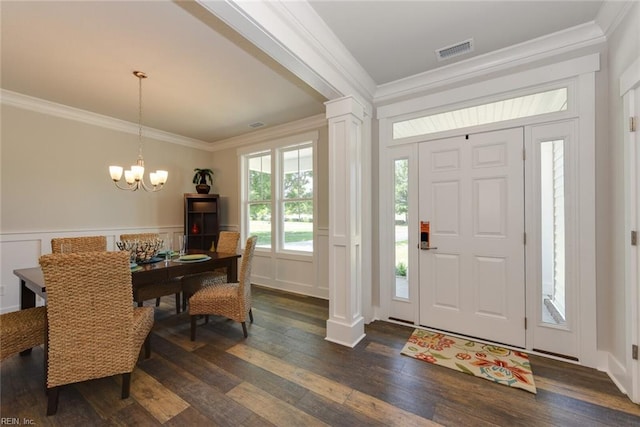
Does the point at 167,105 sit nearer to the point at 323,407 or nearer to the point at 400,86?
the point at 400,86

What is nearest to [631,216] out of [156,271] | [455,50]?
[455,50]

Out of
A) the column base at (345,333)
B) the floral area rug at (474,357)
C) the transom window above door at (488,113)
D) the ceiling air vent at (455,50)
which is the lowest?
the floral area rug at (474,357)

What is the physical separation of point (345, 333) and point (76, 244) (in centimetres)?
285

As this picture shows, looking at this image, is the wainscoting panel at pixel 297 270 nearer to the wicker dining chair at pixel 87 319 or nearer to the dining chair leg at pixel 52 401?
the wicker dining chair at pixel 87 319

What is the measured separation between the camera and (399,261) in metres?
3.07

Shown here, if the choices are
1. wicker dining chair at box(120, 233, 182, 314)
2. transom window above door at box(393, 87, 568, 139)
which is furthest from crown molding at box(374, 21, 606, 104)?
wicker dining chair at box(120, 233, 182, 314)

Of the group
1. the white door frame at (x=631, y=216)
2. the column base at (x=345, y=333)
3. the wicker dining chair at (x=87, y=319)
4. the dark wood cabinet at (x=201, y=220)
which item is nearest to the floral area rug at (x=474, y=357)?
the column base at (x=345, y=333)

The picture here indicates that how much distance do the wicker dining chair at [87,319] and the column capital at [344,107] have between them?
2137 mm

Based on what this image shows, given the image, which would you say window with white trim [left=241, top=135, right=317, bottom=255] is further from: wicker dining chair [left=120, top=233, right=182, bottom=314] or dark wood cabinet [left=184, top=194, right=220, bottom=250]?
wicker dining chair [left=120, top=233, right=182, bottom=314]

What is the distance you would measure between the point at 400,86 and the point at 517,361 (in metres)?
2.82

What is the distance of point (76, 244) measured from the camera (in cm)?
271

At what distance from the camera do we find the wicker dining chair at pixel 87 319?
160 cm

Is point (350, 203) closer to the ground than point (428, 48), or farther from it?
closer to the ground

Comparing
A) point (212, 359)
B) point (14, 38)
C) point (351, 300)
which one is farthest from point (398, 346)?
point (14, 38)
